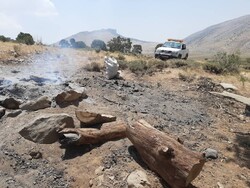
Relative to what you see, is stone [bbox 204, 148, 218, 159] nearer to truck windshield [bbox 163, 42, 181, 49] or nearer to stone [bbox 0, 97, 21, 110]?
stone [bbox 0, 97, 21, 110]

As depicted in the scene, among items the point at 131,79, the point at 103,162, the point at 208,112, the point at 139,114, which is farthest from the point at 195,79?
the point at 103,162

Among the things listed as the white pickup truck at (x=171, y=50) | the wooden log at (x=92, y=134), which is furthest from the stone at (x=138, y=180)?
the white pickup truck at (x=171, y=50)

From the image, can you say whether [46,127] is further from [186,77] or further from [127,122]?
[186,77]

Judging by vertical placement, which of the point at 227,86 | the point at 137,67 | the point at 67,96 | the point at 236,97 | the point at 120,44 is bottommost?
the point at 120,44

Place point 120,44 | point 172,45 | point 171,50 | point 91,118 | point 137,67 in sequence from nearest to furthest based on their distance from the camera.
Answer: point 91,118, point 137,67, point 171,50, point 172,45, point 120,44

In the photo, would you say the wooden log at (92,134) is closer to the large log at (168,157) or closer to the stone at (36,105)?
the large log at (168,157)

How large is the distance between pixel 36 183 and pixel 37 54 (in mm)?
12729

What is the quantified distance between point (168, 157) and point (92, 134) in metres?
1.90

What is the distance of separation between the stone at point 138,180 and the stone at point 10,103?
4.17 meters

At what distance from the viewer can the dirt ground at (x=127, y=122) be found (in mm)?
5914

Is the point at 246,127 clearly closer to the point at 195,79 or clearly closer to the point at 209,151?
the point at 209,151

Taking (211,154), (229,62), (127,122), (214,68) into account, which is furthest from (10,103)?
(229,62)

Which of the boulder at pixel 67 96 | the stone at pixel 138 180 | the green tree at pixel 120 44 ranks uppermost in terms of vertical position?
the boulder at pixel 67 96

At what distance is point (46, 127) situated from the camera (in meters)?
7.04
